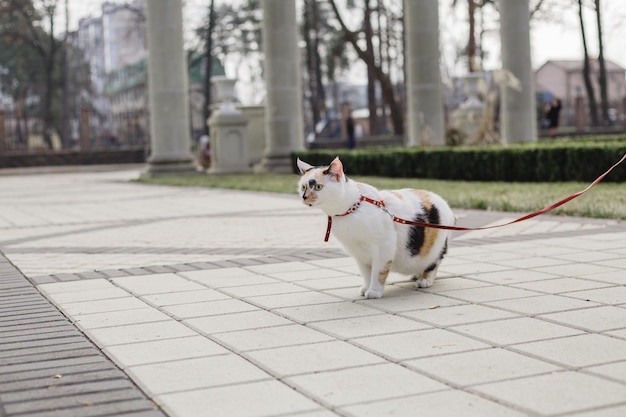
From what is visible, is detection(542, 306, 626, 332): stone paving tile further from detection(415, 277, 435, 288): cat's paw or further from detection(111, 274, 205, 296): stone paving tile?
detection(111, 274, 205, 296): stone paving tile

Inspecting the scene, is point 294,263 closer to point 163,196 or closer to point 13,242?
point 13,242

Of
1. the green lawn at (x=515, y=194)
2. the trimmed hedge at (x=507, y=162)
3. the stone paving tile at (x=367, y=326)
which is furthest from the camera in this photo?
the trimmed hedge at (x=507, y=162)

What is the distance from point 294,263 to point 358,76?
54815 millimetres

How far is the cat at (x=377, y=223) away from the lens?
6.27 m

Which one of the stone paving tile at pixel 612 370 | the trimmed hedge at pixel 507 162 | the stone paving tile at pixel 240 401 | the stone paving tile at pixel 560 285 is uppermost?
the trimmed hedge at pixel 507 162

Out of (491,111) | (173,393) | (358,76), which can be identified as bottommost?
(173,393)

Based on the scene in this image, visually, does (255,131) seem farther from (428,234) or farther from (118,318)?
(118,318)

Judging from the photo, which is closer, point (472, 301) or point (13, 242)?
point (472, 301)

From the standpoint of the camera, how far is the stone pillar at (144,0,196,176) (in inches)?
1051

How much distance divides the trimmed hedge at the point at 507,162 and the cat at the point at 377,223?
1039 centimetres

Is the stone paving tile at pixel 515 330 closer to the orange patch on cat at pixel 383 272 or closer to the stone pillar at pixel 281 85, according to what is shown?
the orange patch on cat at pixel 383 272

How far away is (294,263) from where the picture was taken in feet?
28.4

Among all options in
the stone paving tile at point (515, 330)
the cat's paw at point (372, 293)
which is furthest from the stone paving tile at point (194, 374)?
the cat's paw at point (372, 293)

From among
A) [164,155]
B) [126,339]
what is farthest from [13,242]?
[164,155]
